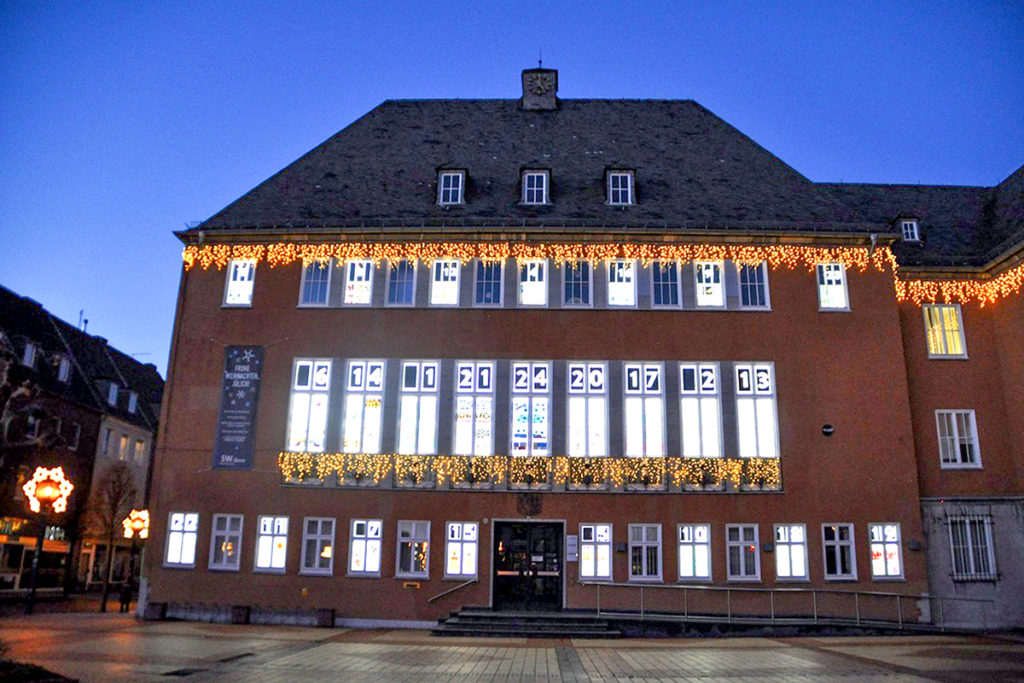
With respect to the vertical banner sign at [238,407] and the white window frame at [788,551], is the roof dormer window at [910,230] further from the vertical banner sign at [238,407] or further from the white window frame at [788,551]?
the vertical banner sign at [238,407]

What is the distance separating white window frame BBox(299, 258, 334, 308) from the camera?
22.8 m

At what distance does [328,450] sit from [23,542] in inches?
892

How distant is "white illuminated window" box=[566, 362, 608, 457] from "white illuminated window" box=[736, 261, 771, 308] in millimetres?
4755

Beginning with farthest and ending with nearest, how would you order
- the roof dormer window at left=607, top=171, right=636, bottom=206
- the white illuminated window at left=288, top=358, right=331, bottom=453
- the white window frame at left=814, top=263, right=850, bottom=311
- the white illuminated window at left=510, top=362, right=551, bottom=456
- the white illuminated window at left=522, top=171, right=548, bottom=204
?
the white illuminated window at left=522, top=171, right=548, bottom=204
the roof dormer window at left=607, top=171, right=636, bottom=206
the white window frame at left=814, top=263, right=850, bottom=311
the white illuminated window at left=288, top=358, right=331, bottom=453
the white illuminated window at left=510, top=362, right=551, bottom=456

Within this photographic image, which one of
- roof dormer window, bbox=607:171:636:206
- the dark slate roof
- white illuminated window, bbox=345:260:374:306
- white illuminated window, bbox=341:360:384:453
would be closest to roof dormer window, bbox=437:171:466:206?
white illuminated window, bbox=345:260:374:306

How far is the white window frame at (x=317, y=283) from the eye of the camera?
22.8 meters

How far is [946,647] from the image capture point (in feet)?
55.0

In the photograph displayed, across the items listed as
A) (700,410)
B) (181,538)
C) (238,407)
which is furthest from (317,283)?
(700,410)

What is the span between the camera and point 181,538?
70.5 feet

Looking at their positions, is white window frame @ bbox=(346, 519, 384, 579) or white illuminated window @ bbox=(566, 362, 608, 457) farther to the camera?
white illuminated window @ bbox=(566, 362, 608, 457)

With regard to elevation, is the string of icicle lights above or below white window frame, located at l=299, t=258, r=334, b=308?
above

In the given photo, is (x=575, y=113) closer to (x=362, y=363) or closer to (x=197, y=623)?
(x=362, y=363)

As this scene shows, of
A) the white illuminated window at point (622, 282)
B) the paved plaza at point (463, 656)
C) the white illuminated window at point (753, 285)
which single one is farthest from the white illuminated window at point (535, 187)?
the paved plaza at point (463, 656)

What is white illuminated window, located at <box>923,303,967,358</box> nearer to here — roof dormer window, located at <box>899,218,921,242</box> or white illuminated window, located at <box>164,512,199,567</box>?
roof dormer window, located at <box>899,218,921,242</box>
